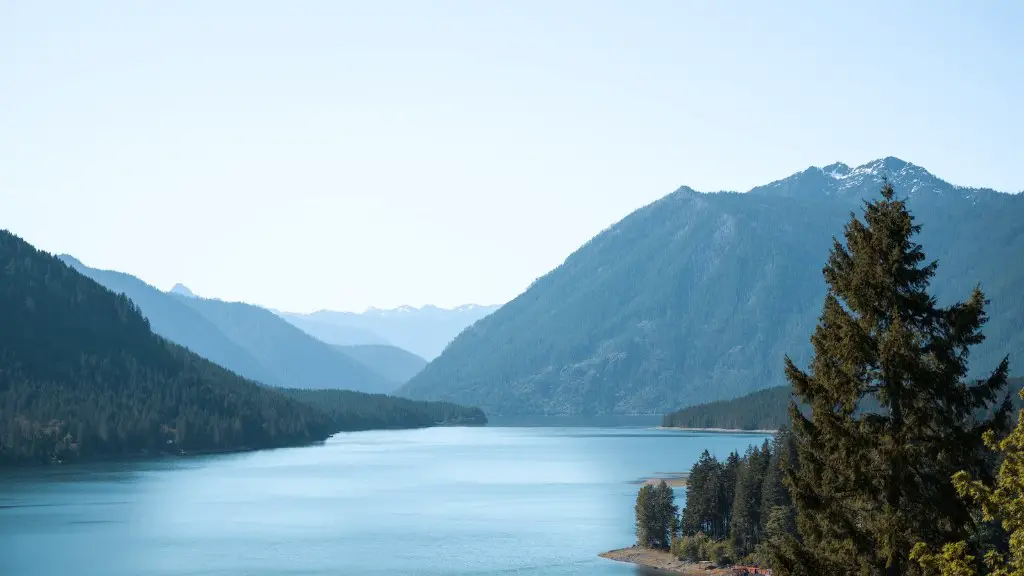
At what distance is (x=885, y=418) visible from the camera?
2408 centimetres

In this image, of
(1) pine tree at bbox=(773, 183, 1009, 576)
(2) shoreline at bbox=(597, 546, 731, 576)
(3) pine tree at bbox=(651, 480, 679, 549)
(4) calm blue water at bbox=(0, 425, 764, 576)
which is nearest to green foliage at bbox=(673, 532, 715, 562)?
(2) shoreline at bbox=(597, 546, 731, 576)

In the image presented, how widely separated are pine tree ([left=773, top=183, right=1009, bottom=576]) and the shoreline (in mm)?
60312

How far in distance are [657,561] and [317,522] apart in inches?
1837

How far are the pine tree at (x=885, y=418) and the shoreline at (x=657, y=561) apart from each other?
198ft

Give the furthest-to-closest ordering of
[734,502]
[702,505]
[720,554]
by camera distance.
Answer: [702,505] → [734,502] → [720,554]

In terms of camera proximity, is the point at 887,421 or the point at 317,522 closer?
the point at 887,421

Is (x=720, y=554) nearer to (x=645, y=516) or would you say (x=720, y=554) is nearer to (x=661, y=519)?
(x=661, y=519)

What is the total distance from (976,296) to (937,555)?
5997 mm

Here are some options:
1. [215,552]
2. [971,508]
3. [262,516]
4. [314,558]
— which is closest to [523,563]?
[314,558]

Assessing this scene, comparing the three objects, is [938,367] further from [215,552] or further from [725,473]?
[215,552]

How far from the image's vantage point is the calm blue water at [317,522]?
9231 cm

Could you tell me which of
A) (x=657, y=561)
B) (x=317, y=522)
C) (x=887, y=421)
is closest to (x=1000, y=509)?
(x=887, y=421)

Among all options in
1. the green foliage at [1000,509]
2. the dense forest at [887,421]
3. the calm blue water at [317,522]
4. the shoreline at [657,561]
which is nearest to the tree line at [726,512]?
the shoreline at [657,561]

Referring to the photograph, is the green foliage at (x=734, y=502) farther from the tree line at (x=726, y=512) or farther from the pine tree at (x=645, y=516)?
the pine tree at (x=645, y=516)
